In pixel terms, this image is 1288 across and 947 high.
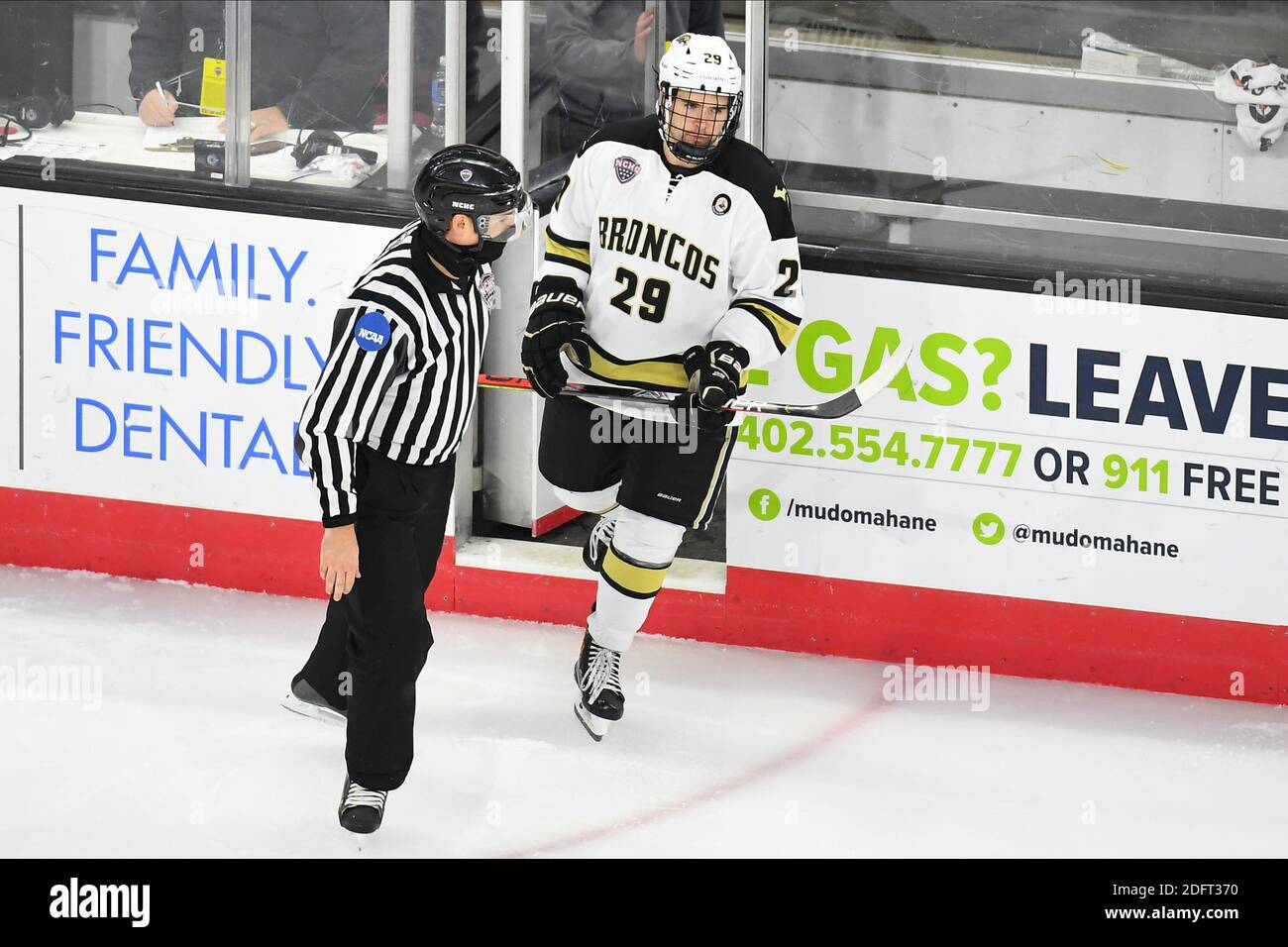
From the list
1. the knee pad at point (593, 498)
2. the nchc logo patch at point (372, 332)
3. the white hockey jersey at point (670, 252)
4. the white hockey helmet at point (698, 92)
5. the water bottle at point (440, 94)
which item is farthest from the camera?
the water bottle at point (440, 94)

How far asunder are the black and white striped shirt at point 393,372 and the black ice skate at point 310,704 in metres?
0.83

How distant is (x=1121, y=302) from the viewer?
372 cm

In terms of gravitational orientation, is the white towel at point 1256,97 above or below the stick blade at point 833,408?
above

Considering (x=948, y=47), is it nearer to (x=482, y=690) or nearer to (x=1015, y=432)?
(x=1015, y=432)

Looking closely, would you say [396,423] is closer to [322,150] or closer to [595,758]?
[595,758]

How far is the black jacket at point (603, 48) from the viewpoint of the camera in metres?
4.12

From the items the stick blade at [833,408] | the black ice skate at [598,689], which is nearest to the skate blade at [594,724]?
the black ice skate at [598,689]

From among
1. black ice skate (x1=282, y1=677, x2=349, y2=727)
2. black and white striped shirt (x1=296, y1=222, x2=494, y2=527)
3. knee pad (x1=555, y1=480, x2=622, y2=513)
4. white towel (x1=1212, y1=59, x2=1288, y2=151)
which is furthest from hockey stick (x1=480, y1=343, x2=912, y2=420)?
white towel (x1=1212, y1=59, x2=1288, y2=151)

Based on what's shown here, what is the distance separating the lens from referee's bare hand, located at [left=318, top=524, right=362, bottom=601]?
9.36ft

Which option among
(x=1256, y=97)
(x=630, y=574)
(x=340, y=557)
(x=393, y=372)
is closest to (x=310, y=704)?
(x=630, y=574)

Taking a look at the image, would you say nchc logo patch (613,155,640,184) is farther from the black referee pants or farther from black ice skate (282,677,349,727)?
black ice skate (282,677,349,727)

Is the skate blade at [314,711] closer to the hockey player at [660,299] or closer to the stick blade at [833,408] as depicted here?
the hockey player at [660,299]

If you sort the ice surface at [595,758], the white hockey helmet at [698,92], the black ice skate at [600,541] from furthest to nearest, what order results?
the black ice skate at [600,541]
the white hockey helmet at [698,92]
the ice surface at [595,758]
